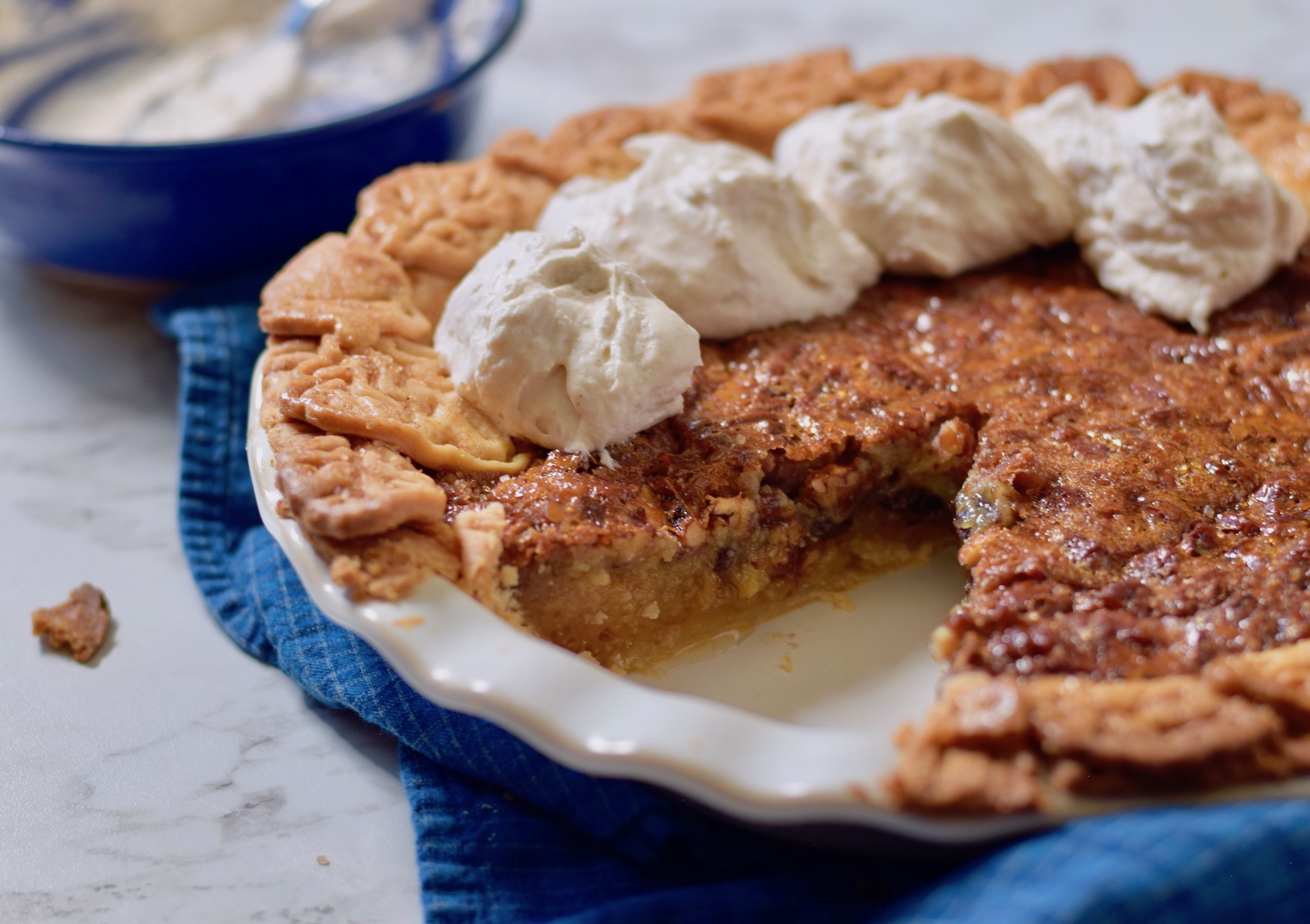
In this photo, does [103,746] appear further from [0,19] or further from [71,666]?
[0,19]

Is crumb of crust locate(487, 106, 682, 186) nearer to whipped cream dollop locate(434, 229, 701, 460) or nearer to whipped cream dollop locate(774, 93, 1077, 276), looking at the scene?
whipped cream dollop locate(774, 93, 1077, 276)

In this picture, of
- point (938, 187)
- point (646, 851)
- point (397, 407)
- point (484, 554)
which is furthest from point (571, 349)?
point (938, 187)

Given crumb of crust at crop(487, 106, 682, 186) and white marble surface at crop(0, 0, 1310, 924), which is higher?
crumb of crust at crop(487, 106, 682, 186)

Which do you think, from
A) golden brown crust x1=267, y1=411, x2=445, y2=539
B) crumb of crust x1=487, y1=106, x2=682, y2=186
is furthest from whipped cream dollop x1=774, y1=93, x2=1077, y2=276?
golden brown crust x1=267, y1=411, x2=445, y2=539

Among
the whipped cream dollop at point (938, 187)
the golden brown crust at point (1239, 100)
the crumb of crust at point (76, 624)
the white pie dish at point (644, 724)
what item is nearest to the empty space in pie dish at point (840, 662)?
the white pie dish at point (644, 724)

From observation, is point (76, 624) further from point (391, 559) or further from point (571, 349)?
point (571, 349)

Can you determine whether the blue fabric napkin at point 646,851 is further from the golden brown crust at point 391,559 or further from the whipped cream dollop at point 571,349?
the whipped cream dollop at point 571,349

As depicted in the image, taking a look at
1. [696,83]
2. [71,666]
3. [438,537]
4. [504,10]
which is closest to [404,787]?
[438,537]
